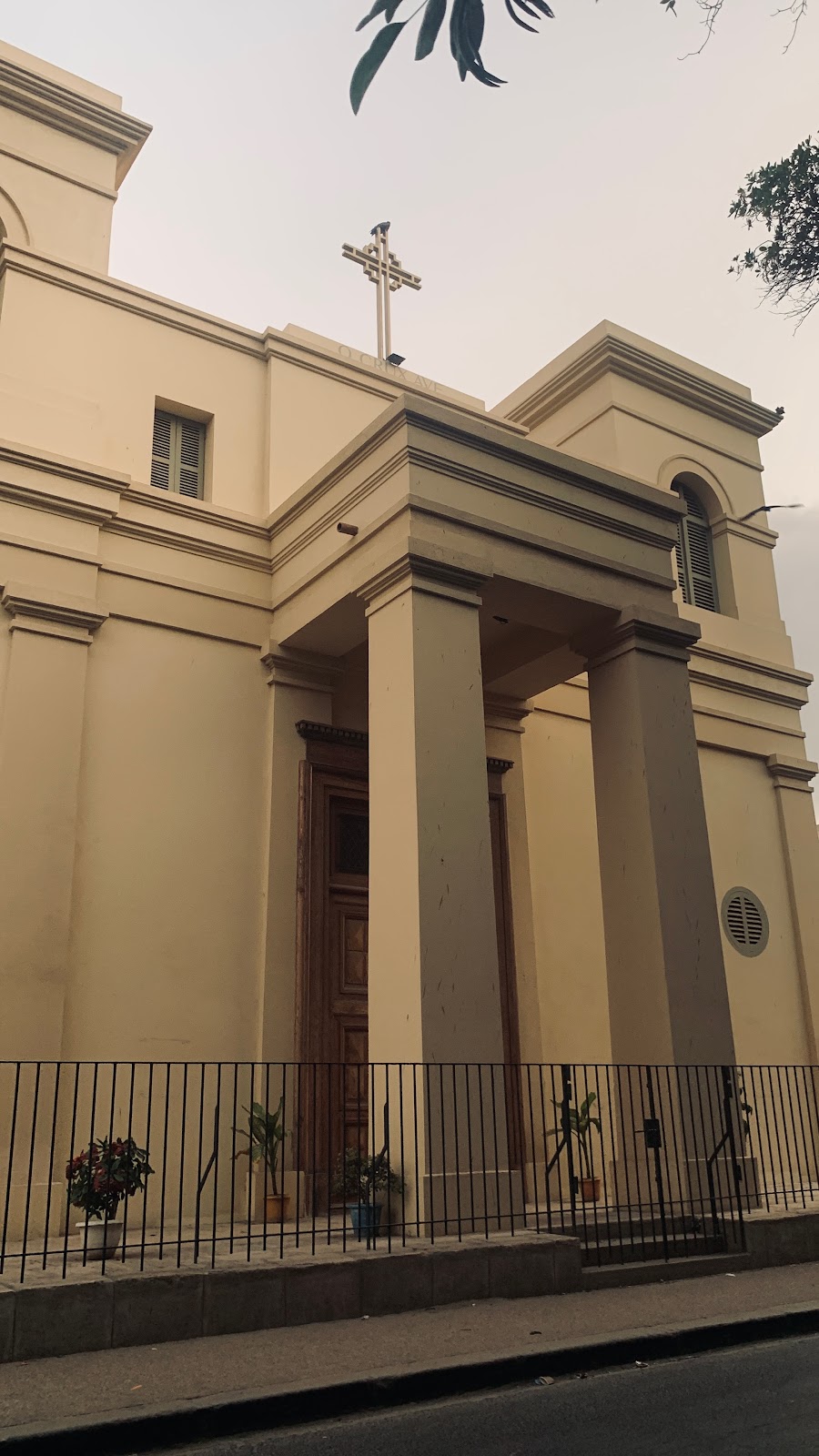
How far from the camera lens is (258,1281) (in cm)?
694

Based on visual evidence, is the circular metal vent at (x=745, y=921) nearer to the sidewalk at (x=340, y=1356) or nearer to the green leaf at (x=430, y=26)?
the sidewalk at (x=340, y=1356)

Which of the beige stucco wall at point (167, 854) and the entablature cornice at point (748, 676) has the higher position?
the entablature cornice at point (748, 676)

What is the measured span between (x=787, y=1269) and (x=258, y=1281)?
4382 millimetres

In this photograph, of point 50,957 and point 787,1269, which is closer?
point 787,1269

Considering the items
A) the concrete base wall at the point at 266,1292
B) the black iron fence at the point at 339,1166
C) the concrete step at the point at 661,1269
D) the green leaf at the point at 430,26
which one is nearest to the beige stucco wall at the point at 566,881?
the black iron fence at the point at 339,1166

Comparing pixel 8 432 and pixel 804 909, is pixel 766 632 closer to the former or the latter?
pixel 804 909

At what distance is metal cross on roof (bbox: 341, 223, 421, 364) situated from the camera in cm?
1552

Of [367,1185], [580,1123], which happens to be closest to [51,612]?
[367,1185]

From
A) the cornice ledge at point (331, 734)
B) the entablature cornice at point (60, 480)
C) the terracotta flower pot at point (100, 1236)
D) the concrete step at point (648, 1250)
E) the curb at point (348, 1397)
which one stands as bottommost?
the curb at point (348, 1397)

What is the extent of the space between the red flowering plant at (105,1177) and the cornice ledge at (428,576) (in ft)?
16.1

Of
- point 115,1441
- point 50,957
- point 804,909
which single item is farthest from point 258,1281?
point 804,909

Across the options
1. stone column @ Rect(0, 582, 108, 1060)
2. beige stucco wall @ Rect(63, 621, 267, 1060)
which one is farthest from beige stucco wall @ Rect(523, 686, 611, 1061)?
stone column @ Rect(0, 582, 108, 1060)

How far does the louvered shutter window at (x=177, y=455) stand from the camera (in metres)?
12.8

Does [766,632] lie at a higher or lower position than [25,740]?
higher
